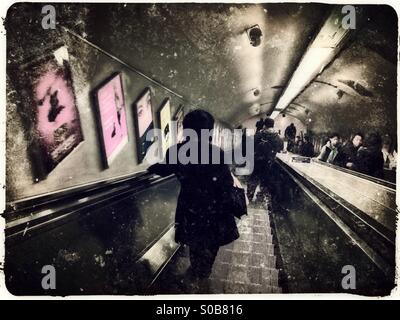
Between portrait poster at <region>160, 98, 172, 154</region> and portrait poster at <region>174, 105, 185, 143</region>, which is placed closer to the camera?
portrait poster at <region>160, 98, 172, 154</region>

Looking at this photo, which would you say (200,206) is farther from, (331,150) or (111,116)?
(331,150)

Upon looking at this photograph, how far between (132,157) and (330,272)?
2.74 metres

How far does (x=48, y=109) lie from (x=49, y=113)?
0.04 metres

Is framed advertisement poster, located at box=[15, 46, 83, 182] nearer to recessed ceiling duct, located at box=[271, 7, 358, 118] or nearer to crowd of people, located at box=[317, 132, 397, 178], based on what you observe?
recessed ceiling duct, located at box=[271, 7, 358, 118]

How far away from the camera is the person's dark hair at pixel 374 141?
318cm

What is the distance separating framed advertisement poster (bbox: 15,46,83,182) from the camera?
7.64ft

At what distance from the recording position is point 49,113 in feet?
7.88

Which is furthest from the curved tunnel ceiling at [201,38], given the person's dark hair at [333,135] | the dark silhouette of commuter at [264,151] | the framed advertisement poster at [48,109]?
the person's dark hair at [333,135]

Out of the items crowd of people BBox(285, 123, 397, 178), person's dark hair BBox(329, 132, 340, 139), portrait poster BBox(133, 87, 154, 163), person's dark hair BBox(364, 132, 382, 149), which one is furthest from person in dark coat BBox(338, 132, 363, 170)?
portrait poster BBox(133, 87, 154, 163)

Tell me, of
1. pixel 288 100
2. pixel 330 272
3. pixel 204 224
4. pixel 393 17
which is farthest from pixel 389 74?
pixel 288 100
